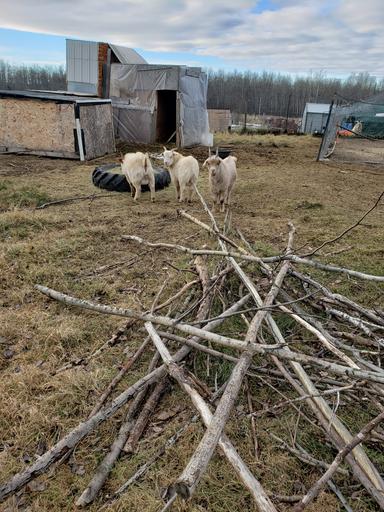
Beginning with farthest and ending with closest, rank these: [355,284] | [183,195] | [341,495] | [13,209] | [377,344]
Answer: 1. [183,195]
2. [13,209]
3. [355,284]
4. [377,344]
5. [341,495]

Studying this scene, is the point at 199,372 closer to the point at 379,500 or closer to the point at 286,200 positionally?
the point at 379,500

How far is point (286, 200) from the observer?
8.80 m

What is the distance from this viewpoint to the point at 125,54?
61.2ft

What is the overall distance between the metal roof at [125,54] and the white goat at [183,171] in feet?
40.3

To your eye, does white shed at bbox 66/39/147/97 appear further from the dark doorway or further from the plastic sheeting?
the dark doorway

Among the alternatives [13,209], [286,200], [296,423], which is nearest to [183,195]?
[286,200]

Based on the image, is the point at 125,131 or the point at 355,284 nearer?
the point at 355,284

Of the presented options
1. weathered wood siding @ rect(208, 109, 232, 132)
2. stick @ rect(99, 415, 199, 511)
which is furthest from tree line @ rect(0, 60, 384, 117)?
stick @ rect(99, 415, 199, 511)

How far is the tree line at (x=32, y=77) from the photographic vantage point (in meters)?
65.2

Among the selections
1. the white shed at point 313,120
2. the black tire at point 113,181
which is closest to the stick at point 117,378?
the black tire at point 113,181

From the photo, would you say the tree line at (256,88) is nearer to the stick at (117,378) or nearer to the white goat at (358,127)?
the white goat at (358,127)

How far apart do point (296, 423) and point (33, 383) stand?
204 cm

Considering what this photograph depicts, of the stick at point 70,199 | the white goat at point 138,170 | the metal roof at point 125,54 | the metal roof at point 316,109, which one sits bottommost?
the stick at point 70,199

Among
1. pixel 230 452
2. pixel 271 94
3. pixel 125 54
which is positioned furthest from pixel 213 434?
pixel 271 94
